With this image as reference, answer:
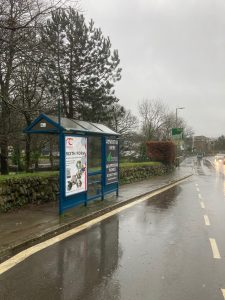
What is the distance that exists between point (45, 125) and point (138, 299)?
6106mm

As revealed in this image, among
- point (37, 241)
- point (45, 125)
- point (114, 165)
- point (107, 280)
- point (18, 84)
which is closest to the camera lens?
point (107, 280)

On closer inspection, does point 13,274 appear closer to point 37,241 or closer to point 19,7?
point 37,241

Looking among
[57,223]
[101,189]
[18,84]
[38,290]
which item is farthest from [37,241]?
[18,84]

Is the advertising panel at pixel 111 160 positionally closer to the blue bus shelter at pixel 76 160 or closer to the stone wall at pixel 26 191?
the blue bus shelter at pixel 76 160

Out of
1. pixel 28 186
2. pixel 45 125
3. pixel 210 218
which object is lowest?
pixel 210 218

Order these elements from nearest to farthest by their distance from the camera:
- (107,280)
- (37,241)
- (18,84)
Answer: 1. (107,280)
2. (37,241)
3. (18,84)

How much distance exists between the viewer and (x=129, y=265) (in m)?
5.63

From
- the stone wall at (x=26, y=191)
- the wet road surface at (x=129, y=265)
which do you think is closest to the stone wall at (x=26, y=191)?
the stone wall at (x=26, y=191)

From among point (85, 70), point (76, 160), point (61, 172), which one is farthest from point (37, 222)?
point (85, 70)

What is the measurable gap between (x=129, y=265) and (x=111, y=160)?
7.18 metres

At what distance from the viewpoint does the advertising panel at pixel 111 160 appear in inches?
485

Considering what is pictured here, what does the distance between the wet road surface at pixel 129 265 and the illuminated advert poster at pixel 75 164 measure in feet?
4.65

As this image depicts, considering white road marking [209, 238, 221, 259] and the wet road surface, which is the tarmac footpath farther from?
white road marking [209, 238, 221, 259]

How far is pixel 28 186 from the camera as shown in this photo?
10.2 metres
